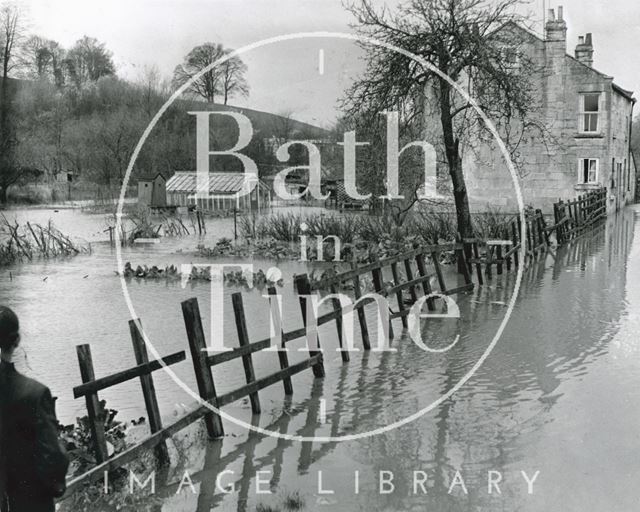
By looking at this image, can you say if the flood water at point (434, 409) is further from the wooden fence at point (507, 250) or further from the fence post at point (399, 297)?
the wooden fence at point (507, 250)

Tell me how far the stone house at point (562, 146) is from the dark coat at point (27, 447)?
107 feet

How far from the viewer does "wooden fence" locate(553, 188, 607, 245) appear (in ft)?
83.8

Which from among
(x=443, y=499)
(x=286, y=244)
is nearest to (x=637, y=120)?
(x=286, y=244)

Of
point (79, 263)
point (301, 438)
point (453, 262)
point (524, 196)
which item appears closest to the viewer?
point (301, 438)

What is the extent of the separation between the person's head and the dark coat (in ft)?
0.26

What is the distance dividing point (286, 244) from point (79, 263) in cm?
733

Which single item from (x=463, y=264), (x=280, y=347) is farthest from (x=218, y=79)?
(x=280, y=347)

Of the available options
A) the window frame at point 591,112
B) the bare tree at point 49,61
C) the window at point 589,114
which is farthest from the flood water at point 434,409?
the bare tree at point 49,61

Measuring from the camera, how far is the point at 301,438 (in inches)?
303

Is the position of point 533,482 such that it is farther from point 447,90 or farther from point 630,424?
point 447,90

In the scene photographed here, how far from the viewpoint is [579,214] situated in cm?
2883

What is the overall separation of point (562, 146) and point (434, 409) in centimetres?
2884

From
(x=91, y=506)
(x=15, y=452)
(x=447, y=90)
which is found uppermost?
(x=447, y=90)

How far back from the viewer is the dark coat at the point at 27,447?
3621 millimetres
